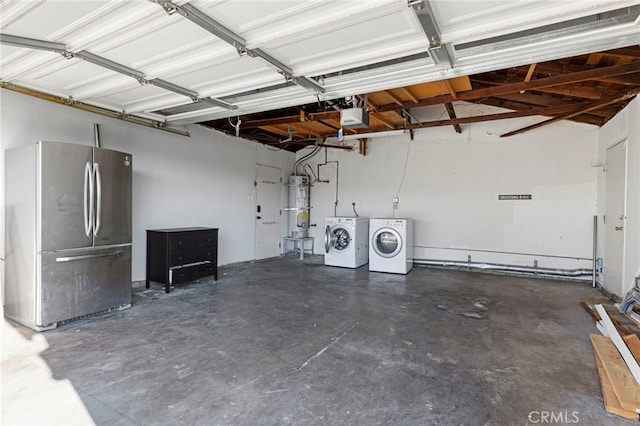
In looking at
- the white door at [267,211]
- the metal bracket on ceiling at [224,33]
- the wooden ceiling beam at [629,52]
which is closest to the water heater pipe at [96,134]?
the metal bracket on ceiling at [224,33]

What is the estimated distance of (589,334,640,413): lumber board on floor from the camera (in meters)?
1.85

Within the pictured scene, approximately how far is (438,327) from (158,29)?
Result: 3550 millimetres

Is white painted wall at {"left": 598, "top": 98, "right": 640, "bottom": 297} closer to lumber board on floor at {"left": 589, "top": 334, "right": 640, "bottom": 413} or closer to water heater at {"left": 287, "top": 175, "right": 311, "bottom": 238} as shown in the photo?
lumber board on floor at {"left": 589, "top": 334, "right": 640, "bottom": 413}

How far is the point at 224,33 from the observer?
2.11 m

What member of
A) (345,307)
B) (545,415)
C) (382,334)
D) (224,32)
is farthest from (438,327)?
(224,32)

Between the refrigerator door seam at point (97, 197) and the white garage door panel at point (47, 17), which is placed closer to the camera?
the white garage door panel at point (47, 17)

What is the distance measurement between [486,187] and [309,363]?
17.4ft

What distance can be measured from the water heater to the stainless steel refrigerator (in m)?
4.59

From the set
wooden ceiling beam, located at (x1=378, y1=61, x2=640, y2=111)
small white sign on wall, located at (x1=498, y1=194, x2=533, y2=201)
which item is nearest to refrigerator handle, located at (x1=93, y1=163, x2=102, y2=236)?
wooden ceiling beam, located at (x1=378, y1=61, x2=640, y2=111)

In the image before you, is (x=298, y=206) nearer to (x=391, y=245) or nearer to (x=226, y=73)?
(x=391, y=245)

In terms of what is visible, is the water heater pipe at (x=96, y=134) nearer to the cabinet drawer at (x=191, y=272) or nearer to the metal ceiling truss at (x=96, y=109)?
the metal ceiling truss at (x=96, y=109)

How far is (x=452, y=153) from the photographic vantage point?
6.46 meters

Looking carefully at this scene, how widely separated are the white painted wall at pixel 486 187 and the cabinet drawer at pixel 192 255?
3.68m

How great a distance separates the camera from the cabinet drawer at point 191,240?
4355 mm
